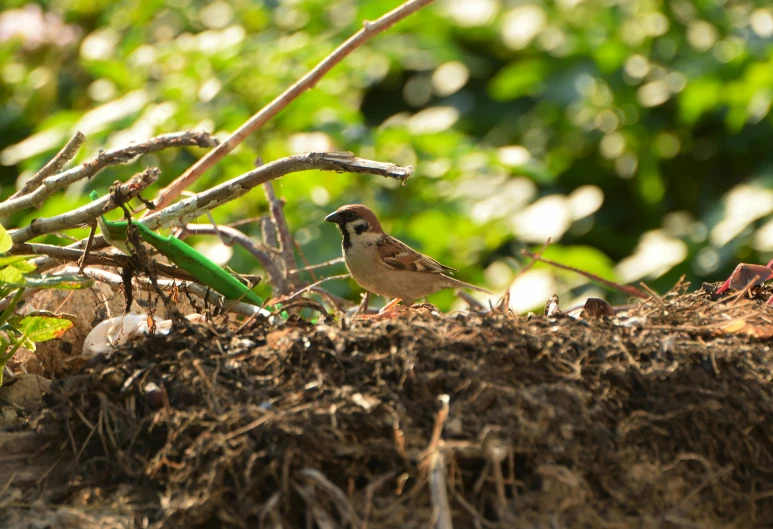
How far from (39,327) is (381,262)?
2.39 m

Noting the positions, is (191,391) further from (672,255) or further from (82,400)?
(672,255)

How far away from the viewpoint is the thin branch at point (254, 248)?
Result: 3.48 meters

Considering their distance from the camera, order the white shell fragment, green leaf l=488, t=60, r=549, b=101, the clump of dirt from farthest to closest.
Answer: green leaf l=488, t=60, r=549, b=101 → the white shell fragment → the clump of dirt

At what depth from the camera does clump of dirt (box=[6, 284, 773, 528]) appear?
5.92 feet

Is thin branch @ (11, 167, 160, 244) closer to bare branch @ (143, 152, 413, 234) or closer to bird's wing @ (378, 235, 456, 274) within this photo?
bare branch @ (143, 152, 413, 234)

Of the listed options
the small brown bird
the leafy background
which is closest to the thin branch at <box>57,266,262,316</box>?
the small brown bird

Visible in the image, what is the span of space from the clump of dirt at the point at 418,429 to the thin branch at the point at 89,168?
63 cm

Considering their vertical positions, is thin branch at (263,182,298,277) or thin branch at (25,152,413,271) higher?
thin branch at (263,182,298,277)

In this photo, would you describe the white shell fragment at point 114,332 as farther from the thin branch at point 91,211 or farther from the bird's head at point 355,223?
the bird's head at point 355,223

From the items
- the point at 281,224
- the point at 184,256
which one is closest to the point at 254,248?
the point at 281,224

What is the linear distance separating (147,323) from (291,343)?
60cm

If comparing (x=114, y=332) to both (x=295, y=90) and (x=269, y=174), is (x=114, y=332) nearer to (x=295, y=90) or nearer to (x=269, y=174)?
(x=269, y=174)

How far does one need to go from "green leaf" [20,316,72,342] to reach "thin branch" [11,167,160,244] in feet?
A: 0.83

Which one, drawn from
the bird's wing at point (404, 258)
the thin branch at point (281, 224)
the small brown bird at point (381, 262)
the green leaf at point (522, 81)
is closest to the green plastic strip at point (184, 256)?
the thin branch at point (281, 224)
